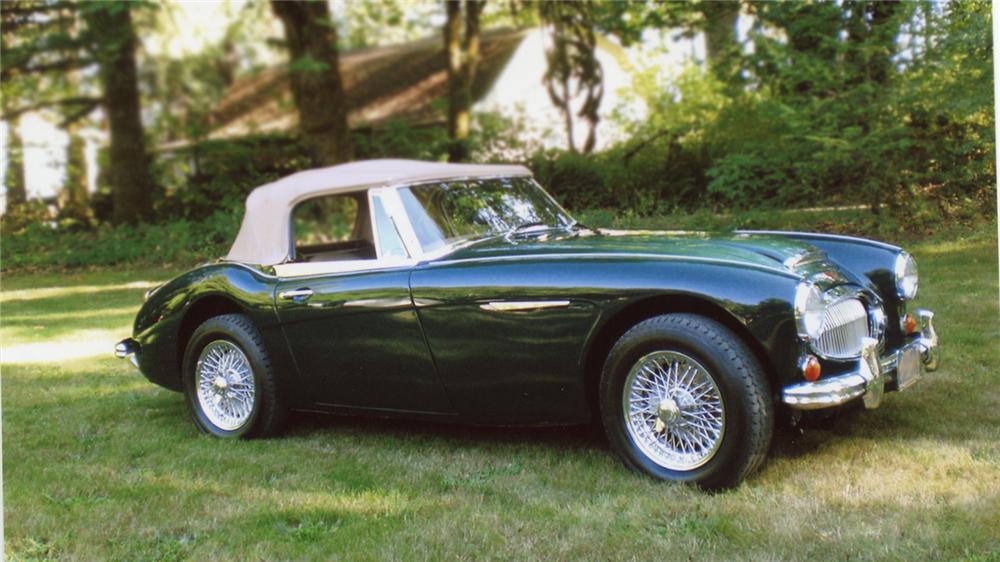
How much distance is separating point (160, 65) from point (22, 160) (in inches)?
171

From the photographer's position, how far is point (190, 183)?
23000 millimetres

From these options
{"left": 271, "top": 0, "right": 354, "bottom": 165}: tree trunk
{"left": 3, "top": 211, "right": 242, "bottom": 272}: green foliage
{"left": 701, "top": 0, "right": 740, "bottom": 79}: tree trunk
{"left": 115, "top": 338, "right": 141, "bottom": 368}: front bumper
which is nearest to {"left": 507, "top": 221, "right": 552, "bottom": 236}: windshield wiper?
{"left": 115, "top": 338, "right": 141, "bottom": 368}: front bumper

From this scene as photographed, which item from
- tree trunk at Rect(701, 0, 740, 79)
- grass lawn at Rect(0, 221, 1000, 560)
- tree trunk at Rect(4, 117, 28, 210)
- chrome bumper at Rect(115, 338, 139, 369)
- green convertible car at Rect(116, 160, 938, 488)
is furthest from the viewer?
tree trunk at Rect(4, 117, 28, 210)

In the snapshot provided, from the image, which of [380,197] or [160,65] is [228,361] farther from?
[160,65]

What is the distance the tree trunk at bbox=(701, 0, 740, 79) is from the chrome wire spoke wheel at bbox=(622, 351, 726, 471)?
34.8 ft

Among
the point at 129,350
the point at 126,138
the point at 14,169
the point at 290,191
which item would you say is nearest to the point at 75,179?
the point at 14,169

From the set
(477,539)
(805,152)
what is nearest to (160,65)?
(805,152)

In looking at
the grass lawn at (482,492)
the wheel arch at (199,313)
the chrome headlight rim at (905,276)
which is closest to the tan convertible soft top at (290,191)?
the wheel arch at (199,313)

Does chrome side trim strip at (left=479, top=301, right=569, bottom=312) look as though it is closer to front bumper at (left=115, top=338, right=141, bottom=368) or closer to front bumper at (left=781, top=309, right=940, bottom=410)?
front bumper at (left=781, top=309, right=940, bottom=410)

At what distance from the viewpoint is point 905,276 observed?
16.2 feet

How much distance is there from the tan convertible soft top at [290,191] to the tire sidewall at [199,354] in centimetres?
44

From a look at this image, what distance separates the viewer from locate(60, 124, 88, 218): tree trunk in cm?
2214

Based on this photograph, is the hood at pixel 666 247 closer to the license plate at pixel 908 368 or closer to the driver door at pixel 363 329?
the driver door at pixel 363 329

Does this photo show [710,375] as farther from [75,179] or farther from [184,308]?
[75,179]
